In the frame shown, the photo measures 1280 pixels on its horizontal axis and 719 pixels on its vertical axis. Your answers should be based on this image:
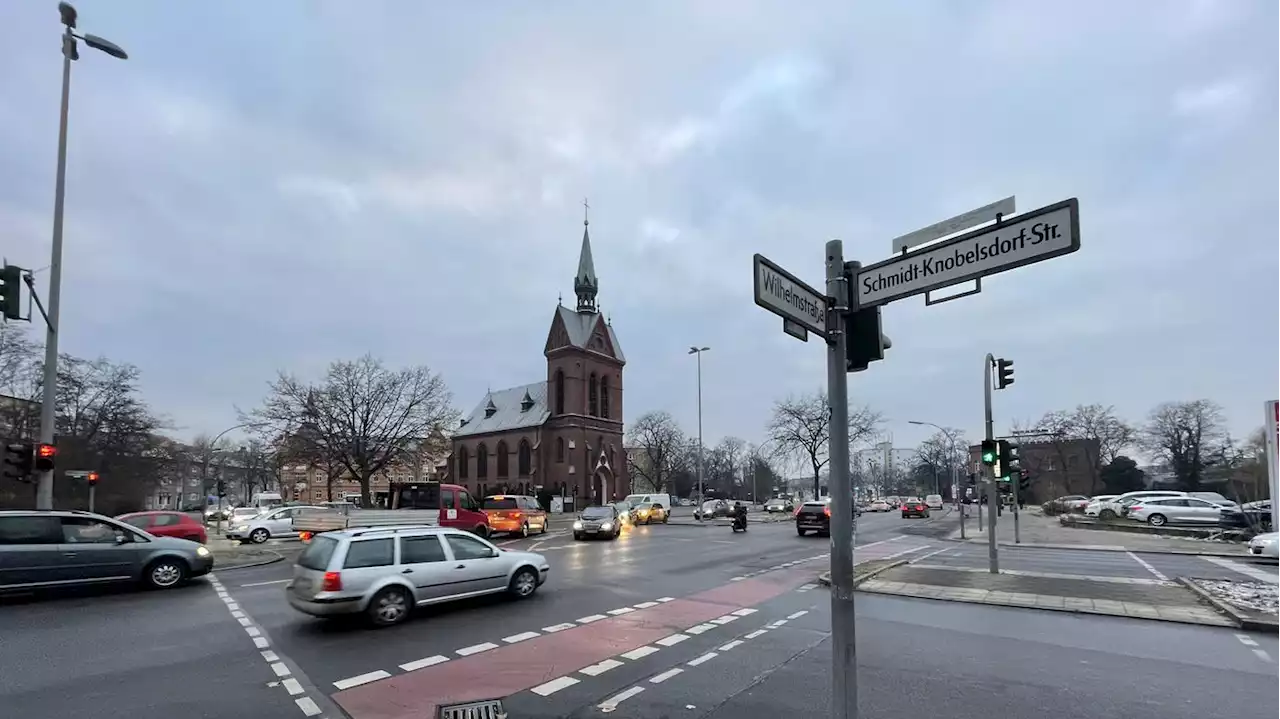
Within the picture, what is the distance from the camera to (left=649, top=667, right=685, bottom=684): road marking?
729 cm

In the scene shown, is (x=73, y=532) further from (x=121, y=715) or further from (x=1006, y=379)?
(x=1006, y=379)

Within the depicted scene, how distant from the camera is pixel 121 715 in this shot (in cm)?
616

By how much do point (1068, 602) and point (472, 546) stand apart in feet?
34.6

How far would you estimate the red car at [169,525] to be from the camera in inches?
816

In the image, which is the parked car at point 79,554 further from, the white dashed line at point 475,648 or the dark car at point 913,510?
the dark car at point 913,510

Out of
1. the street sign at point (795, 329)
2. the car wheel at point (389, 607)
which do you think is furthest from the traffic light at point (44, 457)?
the street sign at point (795, 329)

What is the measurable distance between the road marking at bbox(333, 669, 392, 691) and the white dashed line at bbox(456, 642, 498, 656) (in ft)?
3.59

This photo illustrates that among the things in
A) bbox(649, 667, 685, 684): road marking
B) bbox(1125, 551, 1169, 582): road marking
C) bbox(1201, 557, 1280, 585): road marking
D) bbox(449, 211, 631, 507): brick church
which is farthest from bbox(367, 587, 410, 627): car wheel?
bbox(449, 211, 631, 507): brick church

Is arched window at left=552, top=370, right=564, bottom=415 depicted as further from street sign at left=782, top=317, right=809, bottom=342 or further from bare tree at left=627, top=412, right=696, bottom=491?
street sign at left=782, top=317, right=809, bottom=342

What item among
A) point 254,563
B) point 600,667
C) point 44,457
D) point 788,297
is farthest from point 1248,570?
point 44,457

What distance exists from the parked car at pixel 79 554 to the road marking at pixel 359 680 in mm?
9257

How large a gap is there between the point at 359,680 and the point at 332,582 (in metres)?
2.90

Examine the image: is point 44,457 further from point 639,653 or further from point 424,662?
point 639,653

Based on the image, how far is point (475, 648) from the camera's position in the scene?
A: 865cm
